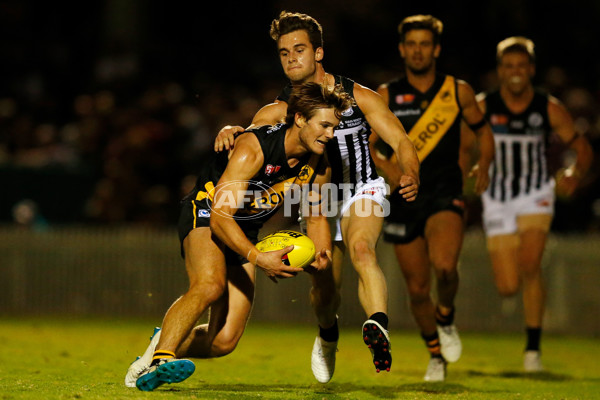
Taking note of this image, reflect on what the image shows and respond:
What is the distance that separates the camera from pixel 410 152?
754cm

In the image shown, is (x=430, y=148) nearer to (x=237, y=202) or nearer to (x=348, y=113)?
(x=348, y=113)

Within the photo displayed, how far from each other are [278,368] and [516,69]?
385 centimetres

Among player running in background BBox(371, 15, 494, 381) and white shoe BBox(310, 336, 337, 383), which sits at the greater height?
player running in background BBox(371, 15, 494, 381)

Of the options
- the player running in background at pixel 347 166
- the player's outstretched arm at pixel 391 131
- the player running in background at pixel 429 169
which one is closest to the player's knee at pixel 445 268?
the player running in background at pixel 429 169

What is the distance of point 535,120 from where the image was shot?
1073 centimetres

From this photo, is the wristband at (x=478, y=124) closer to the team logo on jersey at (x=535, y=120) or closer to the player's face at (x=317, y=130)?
the team logo on jersey at (x=535, y=120)

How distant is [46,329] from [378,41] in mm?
9575

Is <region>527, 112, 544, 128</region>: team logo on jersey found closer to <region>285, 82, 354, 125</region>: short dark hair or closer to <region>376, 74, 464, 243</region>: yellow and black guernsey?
<region>376, 74, 464, 243</region>: yellow and black guernsey

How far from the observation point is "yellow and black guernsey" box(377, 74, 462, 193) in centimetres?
938

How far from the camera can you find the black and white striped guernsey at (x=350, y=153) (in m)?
8.11

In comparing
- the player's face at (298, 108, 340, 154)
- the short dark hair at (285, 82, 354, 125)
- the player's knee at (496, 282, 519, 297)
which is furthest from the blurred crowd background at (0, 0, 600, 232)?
the player's face at (298, 108, 340, 154)

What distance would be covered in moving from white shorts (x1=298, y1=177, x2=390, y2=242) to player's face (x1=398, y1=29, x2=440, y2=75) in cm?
164

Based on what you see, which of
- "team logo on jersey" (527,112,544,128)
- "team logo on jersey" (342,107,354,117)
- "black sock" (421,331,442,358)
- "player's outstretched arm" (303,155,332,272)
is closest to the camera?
"player's outstretched arm" (303,155,332,272)

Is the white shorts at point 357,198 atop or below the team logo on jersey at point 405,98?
below
